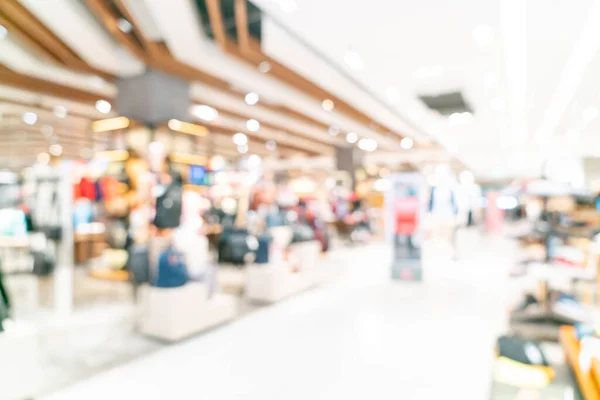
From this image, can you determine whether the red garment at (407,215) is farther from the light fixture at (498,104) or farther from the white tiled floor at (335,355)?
the light fixture at (498,104)

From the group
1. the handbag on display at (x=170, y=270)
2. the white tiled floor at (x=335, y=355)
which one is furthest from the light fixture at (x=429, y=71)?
the handbag on display at (x=170, y=270)

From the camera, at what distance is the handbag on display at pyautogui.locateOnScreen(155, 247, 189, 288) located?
153 inches

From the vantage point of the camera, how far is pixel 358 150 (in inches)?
576

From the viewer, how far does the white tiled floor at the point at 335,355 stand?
2850mm

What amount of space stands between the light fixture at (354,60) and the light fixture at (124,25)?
9.25 feet

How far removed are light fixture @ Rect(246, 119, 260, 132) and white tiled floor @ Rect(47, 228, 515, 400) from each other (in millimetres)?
5864

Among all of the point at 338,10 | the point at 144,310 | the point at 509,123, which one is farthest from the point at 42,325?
the point at 509,123

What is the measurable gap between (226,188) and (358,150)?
22.4ft

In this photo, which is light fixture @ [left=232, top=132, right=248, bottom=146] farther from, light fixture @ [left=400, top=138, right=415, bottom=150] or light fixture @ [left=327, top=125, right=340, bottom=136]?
light fixture @ [left=400, top=138, right=415, bottom=150]

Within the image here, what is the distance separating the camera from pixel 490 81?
6.55 m

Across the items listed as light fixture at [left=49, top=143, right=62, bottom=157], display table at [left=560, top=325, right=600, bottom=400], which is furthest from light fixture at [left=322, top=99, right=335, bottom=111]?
light fixture at [left=49, top=143, right=62, bottom=157]

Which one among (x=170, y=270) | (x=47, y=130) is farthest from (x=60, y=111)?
(x=170, y=270)

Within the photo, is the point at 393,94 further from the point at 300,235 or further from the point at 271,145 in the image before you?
the point at 271,145

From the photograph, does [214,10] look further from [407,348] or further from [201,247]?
[407,348]
